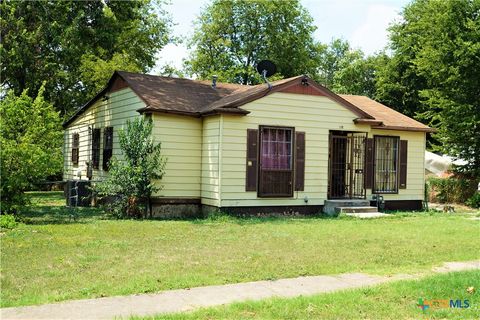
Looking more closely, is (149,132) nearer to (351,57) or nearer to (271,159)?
(271,159)

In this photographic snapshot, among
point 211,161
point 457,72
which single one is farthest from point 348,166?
point 457,72

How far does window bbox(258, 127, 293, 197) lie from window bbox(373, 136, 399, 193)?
12.4ft

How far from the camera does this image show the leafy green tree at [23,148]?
11.4m

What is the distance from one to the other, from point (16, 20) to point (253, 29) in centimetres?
2204

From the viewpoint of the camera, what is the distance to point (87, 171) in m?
18.9

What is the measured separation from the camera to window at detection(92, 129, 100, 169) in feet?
59.5

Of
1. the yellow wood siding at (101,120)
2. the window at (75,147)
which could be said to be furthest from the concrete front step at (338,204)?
the window at (75,147)

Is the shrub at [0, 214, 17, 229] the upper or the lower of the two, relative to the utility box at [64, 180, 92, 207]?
lower

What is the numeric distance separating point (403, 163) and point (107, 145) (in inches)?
392

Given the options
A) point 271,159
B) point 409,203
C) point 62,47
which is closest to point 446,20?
point 409,203

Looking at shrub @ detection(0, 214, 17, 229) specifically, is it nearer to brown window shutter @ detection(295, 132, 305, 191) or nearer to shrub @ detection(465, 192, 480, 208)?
brown window shutter @ detection(295, 132, 305, 191)

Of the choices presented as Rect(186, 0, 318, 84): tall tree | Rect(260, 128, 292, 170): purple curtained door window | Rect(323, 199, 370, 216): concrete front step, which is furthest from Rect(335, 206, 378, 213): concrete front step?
Rect(186, 0, 318, 84): tall tree

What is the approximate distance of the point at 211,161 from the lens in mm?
14297

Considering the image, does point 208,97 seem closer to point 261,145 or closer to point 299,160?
point 261,145
